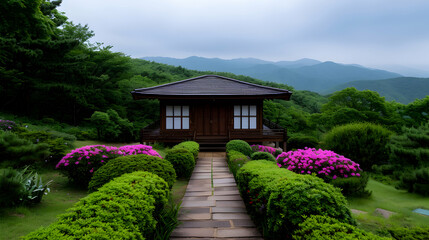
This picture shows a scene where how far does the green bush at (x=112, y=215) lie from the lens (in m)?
2.32

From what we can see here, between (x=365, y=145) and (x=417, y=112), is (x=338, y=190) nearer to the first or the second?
(x=365, y=145)

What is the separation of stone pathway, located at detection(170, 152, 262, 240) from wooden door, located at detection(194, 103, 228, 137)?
27.3ft

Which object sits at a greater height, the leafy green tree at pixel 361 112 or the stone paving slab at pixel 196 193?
the leafy green tree at pixel 361 112

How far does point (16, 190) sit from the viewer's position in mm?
4539

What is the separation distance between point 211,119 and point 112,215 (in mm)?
13648

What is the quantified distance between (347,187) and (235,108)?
10.4 m

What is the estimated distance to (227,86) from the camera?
1738 cm

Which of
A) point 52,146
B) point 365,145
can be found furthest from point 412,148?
point 52,146

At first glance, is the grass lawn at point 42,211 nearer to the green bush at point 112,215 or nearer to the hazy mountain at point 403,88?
the green bush at point 112,215

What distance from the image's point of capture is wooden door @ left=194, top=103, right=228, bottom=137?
16250 millimetres

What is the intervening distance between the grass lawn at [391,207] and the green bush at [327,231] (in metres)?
2.11

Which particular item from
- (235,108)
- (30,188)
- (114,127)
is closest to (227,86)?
(235,108)

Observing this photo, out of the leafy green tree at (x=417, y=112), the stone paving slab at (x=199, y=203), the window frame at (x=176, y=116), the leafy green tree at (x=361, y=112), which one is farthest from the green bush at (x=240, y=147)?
the leafy green tree at (x=417, y=112)

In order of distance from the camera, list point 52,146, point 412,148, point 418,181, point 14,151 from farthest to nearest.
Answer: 1. point 412,148
2. point 52,146
3. point 418,181
4. point 14,151
